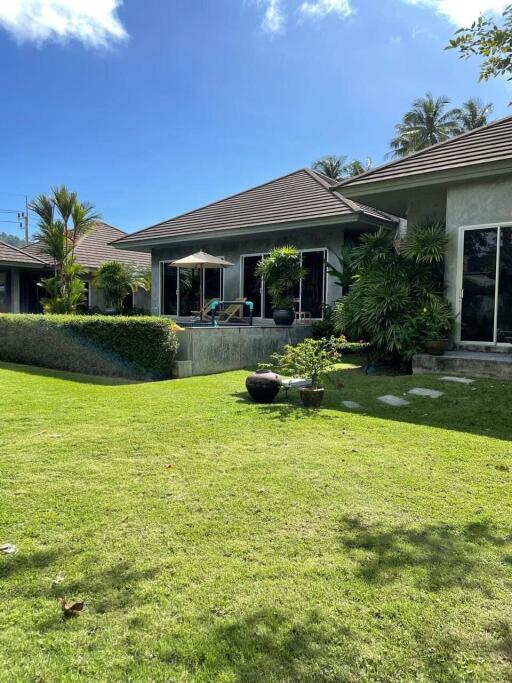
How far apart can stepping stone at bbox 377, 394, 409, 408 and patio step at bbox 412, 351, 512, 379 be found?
1.87 metres

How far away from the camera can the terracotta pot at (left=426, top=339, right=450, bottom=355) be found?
8812 millimetres

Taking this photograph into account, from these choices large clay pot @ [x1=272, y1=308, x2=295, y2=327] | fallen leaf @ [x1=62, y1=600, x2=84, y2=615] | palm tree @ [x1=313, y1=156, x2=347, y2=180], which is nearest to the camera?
fallen leaf @ [x1=62, y1=600, x2=84, y2=615]

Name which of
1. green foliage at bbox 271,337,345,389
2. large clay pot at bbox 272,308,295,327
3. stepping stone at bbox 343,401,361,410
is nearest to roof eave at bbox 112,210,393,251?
large clay pot at bbox 272,308,295,327

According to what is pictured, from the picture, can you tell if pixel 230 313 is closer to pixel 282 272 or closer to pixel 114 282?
pixel 282 272

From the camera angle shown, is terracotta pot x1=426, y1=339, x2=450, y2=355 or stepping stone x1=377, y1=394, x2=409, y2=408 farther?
terracotta pot x1=426, y1=339, x2=450, y2=355

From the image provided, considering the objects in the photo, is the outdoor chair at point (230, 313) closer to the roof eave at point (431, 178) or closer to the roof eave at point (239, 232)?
the roof eave at point (239, 232)

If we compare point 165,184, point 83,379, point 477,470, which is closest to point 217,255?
point 83,379

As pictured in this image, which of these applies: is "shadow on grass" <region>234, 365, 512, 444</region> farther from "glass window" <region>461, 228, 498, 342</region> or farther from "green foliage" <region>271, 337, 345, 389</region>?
"glass window" <region>461, 228, 498, 342</region>

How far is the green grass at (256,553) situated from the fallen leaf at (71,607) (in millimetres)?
42

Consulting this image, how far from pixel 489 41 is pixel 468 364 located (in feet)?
19.3

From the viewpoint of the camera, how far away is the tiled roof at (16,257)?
20.7 m

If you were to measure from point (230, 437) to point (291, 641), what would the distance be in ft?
10.3

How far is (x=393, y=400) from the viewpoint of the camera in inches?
273

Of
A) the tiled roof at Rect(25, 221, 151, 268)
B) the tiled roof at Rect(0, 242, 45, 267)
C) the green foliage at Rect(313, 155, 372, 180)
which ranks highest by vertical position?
the green foliage at Rect(313, 155, 372, 180)
